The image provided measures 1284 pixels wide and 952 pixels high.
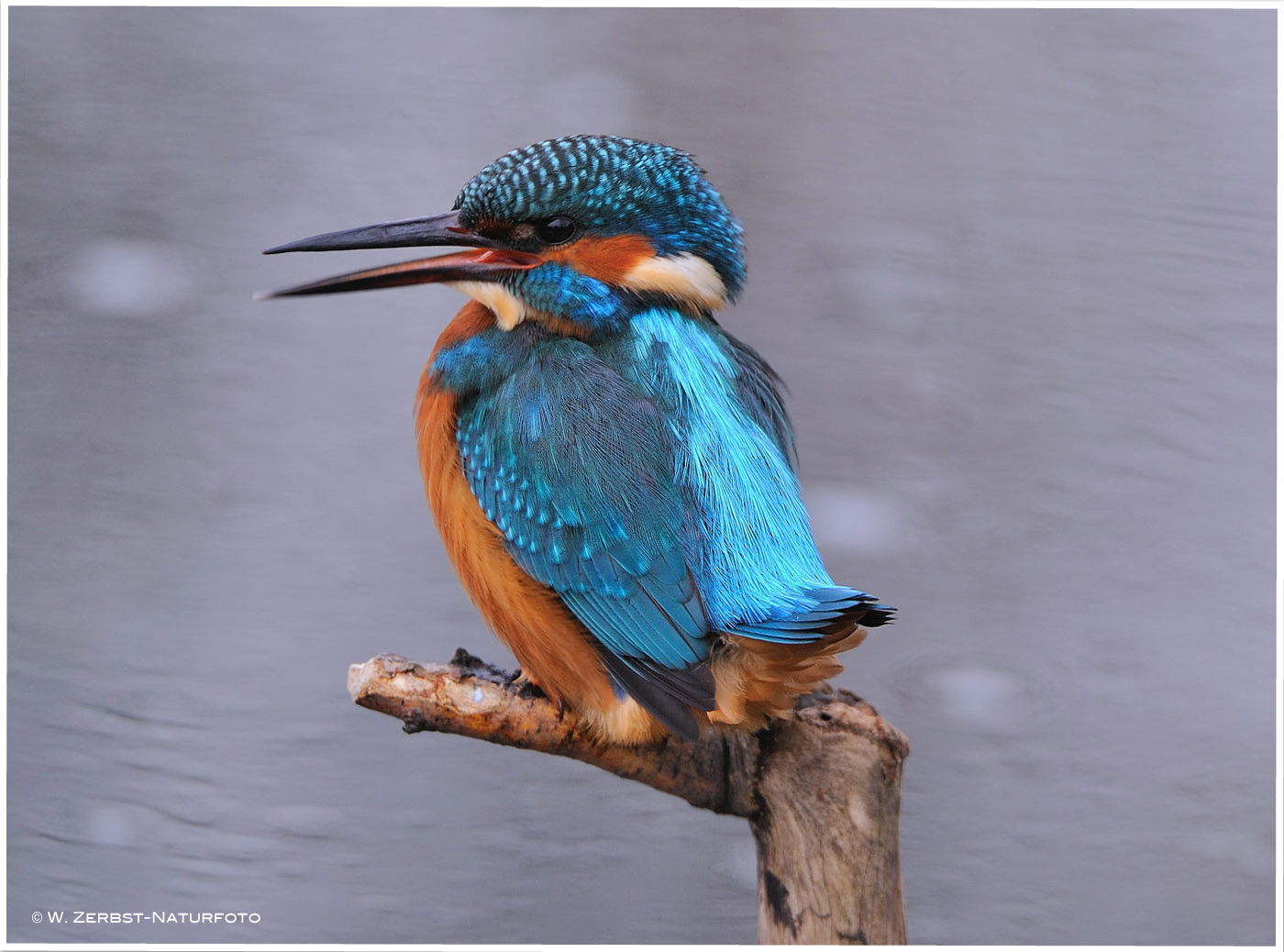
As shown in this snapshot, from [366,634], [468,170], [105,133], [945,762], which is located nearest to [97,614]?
[366,634]

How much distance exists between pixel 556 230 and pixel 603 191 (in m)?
0.04

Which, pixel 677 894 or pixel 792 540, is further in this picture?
pixel 677 894

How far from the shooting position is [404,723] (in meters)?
0.85

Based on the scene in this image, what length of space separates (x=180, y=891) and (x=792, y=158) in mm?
988

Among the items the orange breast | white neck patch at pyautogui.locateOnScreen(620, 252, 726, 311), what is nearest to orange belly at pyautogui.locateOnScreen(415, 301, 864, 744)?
the orange breast

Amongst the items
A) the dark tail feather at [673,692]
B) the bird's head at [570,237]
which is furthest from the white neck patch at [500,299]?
the dark tail feather at [673,692]

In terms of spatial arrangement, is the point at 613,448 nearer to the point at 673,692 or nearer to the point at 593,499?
the point at 593,499

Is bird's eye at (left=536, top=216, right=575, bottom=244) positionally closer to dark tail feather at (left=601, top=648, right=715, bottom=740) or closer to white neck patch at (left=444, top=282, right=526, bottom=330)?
white neck patch at (left=444, top=282, right=526, bottom=330)

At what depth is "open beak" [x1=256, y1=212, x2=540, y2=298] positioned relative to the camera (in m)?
0.83

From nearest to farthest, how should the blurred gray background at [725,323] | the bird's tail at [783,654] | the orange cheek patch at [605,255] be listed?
the bird's tail at [783,654]
the orange cheek patch at [605,255]
the blurred gray background at [725,323]

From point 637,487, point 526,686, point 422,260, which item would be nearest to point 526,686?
point 526,686

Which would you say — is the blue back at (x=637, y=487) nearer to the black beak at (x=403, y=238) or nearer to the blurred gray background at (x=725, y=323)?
the black beak at (x=403, y=238)

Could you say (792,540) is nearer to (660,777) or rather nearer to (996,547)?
(660,777)

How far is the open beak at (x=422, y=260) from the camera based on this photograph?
32.6 inches
